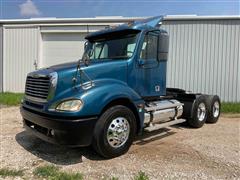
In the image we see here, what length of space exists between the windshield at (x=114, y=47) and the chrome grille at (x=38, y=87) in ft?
4.85

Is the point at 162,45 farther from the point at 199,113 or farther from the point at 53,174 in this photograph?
the point at 53,174

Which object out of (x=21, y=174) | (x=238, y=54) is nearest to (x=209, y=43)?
(x=238, y=54)

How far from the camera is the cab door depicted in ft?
19.5

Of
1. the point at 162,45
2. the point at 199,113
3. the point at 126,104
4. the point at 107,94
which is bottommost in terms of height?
the point at 199,113

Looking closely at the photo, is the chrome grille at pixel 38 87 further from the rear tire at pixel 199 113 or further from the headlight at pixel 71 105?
the rear tire at pixel 199 113

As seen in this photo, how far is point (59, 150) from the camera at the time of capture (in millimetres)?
5562

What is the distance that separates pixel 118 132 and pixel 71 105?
1037 millimetres

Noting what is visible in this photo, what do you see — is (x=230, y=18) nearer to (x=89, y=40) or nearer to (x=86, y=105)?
(x=89, y=40)

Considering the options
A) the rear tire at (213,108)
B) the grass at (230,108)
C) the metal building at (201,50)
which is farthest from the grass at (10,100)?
the grass at (230,108)

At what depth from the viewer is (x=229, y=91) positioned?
1105 cm

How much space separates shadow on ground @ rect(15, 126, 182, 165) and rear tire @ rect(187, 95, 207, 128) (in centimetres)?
129

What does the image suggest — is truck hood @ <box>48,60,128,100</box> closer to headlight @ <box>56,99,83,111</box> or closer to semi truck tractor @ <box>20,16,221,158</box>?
semi truck tractor @ <box>20,16,221,158</box>

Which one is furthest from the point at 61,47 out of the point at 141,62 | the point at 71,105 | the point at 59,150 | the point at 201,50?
the point at 71,105

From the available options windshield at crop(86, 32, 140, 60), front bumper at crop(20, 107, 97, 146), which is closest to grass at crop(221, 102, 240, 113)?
windshield at crop(86, 32, 140, 60)
